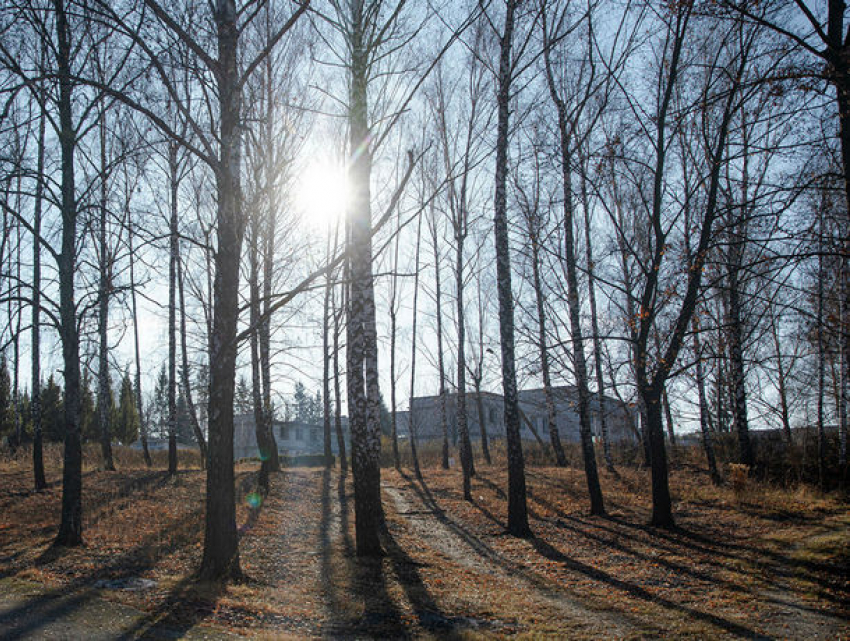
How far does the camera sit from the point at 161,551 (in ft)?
27.2

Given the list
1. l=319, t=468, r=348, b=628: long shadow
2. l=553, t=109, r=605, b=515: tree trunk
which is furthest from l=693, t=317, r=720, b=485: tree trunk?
l=319, t=468, r=348, b=628: long shadow

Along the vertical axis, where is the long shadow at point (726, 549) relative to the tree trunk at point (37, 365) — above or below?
below

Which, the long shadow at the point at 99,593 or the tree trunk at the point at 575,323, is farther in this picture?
the tree trunk at the point at 575,323

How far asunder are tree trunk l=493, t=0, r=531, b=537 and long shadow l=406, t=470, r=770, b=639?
776 millimetres

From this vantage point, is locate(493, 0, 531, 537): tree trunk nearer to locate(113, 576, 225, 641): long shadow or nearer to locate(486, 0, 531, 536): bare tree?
locate(486, 0, 531, 536): bare tree

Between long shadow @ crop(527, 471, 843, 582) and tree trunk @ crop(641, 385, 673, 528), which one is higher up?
tree trunk @ crop(641, 385, 673, 528)

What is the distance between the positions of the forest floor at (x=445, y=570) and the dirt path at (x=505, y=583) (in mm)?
38

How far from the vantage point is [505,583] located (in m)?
7.61

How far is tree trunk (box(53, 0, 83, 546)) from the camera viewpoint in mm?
8805

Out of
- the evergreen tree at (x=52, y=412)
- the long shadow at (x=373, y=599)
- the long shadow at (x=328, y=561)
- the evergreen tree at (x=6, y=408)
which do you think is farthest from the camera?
the evergreen tree at (x=52, y=412)

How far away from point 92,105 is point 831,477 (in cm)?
2139

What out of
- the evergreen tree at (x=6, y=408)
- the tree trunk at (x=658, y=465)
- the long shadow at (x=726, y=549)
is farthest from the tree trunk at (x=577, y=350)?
the evergreen tree at (x=6, y=408)

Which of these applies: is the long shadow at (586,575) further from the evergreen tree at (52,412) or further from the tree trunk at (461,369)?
the evergreen tree at (52,412)

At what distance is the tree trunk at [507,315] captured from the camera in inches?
426
